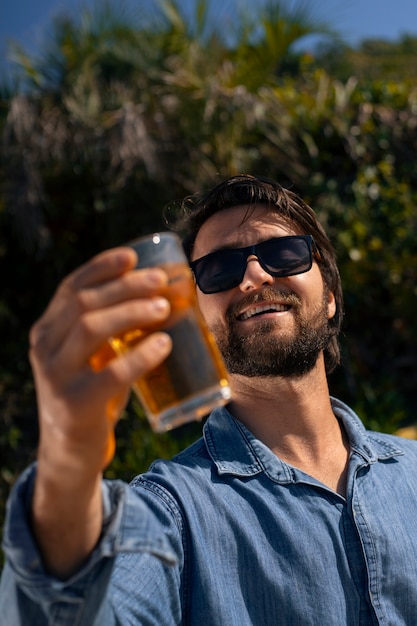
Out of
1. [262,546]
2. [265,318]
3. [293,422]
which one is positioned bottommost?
[262,546]

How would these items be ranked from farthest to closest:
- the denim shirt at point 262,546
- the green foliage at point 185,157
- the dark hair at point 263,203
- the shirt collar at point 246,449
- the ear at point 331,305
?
the green foliage at point 185,157 < the ear at point 331,305 < the dark hair at point 263,203 < the shirt collar at point 246,449 < the denim shirt at point 262,546

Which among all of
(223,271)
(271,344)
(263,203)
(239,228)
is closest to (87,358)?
(271,344)

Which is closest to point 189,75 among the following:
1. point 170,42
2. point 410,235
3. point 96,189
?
point 170,42

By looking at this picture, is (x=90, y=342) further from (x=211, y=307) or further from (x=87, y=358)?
(x=211, y=307)

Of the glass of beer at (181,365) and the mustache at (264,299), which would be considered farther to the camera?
the mustache at (264,299)

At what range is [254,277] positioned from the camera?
2.11 metres

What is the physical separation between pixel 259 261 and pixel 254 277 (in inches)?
2.9

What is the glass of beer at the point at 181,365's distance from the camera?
1121 mm

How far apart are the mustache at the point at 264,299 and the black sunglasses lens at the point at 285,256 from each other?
63 mm

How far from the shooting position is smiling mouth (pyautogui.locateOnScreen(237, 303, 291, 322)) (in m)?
2.06

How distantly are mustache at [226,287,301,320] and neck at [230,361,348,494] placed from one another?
0.72 ft

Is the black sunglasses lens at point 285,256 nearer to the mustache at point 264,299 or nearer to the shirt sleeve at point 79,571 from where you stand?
the mustache at point 264,299

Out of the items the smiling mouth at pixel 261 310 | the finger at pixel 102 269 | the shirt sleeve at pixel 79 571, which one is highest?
the finger at pixel 102 269

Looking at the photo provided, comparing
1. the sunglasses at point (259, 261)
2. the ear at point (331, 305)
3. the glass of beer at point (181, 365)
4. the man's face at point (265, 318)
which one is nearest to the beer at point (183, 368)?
the glass of beer at point (181, 365)
